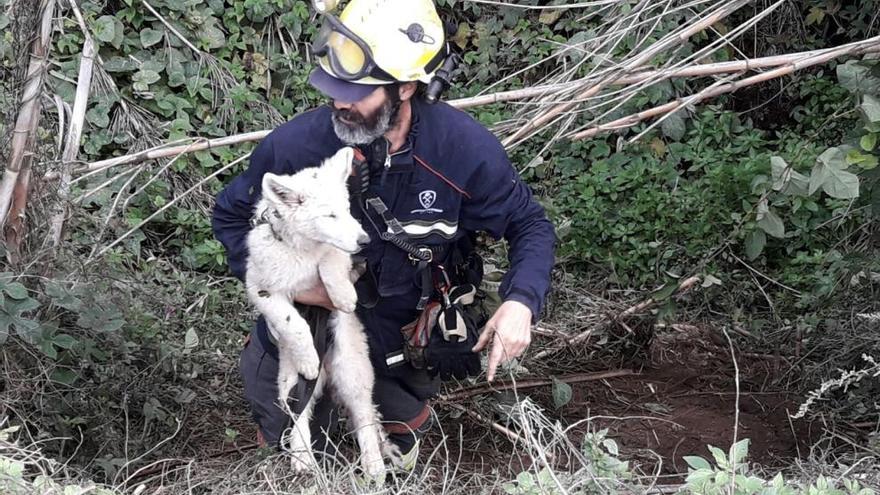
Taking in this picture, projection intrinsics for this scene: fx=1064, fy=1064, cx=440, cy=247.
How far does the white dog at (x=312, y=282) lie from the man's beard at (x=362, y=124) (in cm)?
14

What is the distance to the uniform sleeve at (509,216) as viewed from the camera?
378 centimetres

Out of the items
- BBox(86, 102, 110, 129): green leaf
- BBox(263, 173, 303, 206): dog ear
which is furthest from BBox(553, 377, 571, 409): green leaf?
BBox(86, 102, 110, 129): green leaf

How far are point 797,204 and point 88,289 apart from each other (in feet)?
12.3

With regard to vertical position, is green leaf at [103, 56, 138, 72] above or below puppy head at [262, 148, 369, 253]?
below

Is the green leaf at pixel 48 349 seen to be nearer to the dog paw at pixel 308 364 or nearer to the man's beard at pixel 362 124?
the dog paw at pixel 308 364

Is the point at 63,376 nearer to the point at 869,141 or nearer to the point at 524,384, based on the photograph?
the point at 524,384

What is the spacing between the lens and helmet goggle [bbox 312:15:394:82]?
11.7 feet

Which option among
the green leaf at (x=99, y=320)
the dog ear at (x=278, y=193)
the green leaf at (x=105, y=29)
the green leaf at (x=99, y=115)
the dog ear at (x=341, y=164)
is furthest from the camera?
the green leaf at (x=105, y=29)

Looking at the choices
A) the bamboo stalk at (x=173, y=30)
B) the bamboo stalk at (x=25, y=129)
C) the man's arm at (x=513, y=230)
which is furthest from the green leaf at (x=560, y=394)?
the bamboo stalk at (x=173, y=30)

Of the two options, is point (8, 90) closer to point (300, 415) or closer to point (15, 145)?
point (15, 145)

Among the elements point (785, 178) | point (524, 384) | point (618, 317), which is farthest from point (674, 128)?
point (785, 178)

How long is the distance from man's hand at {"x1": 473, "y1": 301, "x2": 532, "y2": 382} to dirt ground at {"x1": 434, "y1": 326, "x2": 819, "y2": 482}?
1.34 meters

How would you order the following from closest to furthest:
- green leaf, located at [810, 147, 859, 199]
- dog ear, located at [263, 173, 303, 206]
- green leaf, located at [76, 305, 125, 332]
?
dog ear, located at [263, 173, 303, 206] < green leaf, located at [810, 147, 859, 199] < green leaf, located at [76, 305, 125, 332]

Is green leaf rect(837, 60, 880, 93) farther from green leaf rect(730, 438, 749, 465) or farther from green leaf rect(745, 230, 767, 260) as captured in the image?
green leaf rect(730, 438, 749, 465)
